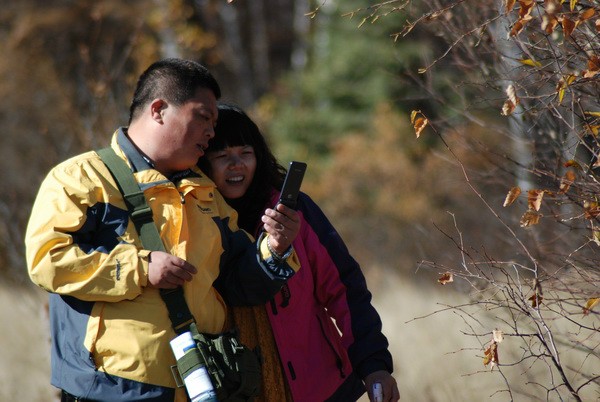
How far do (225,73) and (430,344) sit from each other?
1840 cm

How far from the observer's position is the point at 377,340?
3.73 m

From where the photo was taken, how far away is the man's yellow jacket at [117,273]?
3.14m

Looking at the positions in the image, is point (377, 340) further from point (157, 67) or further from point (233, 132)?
point (157, 67)

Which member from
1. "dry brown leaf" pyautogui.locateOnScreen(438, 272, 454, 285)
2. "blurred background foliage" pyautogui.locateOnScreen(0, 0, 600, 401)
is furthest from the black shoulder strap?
"blurred background foliage" pyautogui.locateOnScreen(0, 0, 600, 401)

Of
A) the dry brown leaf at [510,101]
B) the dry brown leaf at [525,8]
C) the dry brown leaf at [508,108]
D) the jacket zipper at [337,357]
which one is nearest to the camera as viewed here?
the dry brown leaf at [525,8]

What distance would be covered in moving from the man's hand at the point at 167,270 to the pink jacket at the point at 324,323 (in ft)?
1.87

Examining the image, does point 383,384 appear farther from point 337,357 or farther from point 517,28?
point 517,28

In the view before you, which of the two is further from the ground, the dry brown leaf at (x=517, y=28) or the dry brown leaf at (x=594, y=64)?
the dry brown leaf at (x=517, y=28)

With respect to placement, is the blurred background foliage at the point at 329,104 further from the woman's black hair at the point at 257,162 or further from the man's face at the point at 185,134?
the man's face at the point at 185,134

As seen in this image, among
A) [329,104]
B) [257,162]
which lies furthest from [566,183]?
[329,104]

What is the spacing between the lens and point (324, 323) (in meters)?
3.84

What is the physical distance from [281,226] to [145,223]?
1.59 ft

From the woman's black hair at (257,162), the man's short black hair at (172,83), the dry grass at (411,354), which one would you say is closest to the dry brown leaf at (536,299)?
the woman's black hair at (257,162)

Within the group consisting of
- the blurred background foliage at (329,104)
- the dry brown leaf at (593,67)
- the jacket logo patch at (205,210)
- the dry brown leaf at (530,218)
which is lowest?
the jacket logo patch at (205,210)
